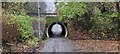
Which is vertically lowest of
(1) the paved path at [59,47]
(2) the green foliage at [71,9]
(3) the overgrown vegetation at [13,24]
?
(1) the paved path at [59,47]

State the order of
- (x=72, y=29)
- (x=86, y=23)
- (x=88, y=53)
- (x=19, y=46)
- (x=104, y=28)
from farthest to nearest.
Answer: (x=72, y=29), (x=86, y=23), (x=104, y=28), (x=88, y=53), (x=19, y=46)

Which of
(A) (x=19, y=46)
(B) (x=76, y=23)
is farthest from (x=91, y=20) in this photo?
(A) (x=19, y=46)

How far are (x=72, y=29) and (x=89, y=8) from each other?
4.59ft

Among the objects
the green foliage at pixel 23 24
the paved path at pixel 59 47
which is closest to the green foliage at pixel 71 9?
the paved path at pixel 59 47

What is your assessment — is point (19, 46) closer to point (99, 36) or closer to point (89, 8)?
point (89, 8)

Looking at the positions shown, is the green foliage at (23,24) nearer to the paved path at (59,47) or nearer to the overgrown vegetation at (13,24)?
the overgrown vegetation at (13,24)

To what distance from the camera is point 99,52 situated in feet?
13.4

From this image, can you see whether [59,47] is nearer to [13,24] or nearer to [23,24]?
[23,24]

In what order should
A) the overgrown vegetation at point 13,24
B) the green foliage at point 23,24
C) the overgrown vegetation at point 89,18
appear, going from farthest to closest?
the overgrown vegetation at point 89,18 < the green foliage at point 23,24 < the overgrown vegetation at point 13,24

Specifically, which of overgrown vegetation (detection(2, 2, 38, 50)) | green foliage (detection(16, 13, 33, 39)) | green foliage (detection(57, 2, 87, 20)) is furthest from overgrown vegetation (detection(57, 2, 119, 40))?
overgrown vegetation (detection(2, 2, 38, 50))

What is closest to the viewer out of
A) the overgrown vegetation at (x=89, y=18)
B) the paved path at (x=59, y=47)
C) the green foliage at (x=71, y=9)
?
the paved path at (x=59, y=47)

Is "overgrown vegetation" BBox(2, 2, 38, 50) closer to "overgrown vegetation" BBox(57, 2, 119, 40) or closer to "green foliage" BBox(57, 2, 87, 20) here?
"green foliage" BBox(57, 2, 87, 20)

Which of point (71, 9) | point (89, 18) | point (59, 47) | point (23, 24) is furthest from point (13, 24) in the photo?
point (89, 18)

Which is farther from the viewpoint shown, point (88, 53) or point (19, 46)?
point (88, 53)
